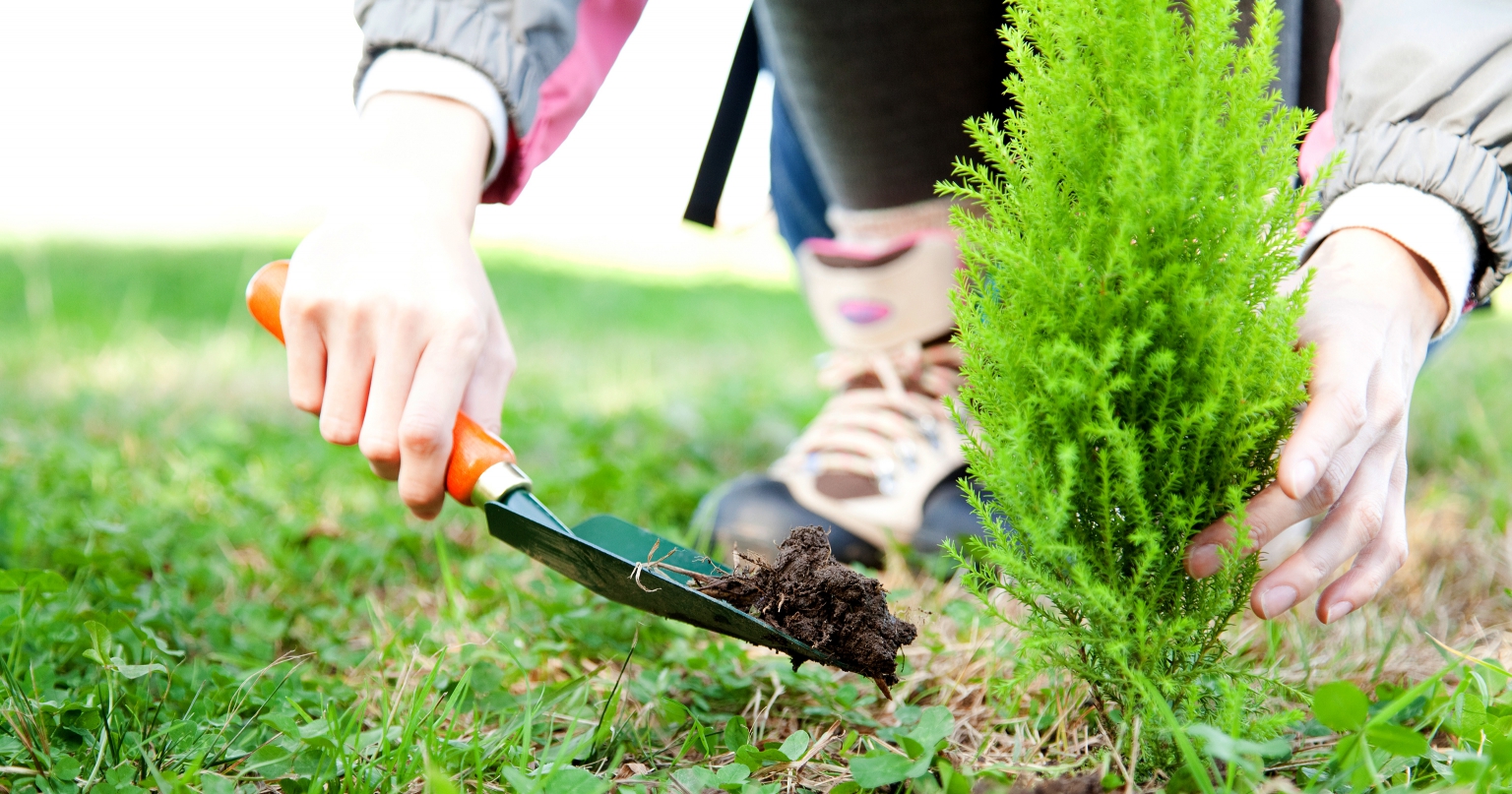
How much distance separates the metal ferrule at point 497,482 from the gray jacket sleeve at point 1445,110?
4.77 feet

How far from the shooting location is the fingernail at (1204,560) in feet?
4.11

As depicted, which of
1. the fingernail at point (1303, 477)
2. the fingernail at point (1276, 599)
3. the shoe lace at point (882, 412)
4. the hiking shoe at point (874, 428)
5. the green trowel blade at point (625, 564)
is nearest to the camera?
the fingernail at point (1303, 477)

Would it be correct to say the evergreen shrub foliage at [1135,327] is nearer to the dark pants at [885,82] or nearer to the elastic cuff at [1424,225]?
the elastic cuff at [1424,225]

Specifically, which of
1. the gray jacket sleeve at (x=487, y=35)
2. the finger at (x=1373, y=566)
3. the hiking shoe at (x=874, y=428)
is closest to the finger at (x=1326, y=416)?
the finger at (x=1373, y=566)

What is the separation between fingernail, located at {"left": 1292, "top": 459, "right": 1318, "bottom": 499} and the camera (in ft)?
3.79

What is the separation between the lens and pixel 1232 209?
1.17 m

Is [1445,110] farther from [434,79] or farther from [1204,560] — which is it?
[434,79]

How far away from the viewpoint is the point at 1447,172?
Answer: 1442 mm

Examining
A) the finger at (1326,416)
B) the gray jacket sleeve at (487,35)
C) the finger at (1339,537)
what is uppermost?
the gray jacket sleeve at (487,35)

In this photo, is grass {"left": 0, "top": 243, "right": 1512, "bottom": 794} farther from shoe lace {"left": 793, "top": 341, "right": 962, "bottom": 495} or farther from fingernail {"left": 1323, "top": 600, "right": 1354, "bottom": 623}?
shoe lace {"left": 793, "top": 341, "right": 962, "bottom": 495}

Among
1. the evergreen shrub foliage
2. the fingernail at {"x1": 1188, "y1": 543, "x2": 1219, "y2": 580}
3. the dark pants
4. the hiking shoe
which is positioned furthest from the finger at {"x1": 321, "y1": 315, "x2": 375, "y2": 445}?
the dark pants

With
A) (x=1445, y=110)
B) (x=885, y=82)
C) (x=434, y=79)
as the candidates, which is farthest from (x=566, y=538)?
(x=885, y=82)

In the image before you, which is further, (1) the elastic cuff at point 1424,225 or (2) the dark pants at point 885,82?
(2) the dark pants at point 885,82

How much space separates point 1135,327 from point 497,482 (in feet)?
3.51
